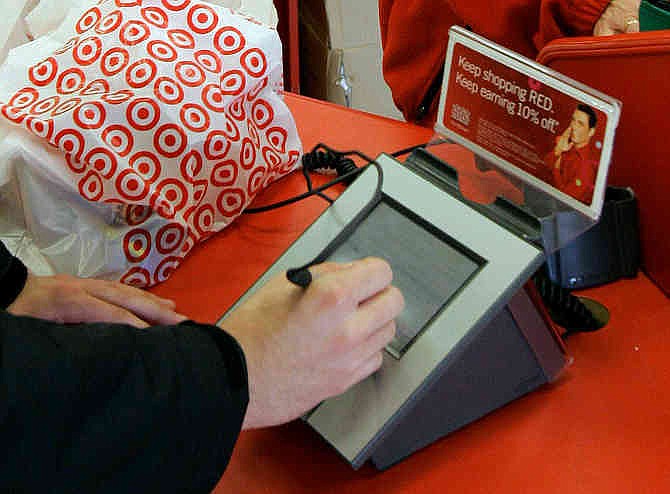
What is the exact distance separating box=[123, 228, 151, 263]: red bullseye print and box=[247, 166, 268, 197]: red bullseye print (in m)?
0.15

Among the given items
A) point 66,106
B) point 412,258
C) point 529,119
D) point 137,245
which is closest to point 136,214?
point 137,245

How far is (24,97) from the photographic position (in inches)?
33.1

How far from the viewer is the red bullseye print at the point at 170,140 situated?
850 millimetres

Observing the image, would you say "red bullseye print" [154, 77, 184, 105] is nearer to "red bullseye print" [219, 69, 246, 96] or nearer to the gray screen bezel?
"red bullseye print" [219, 69, 246, 96]

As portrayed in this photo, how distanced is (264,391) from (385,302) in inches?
4.9

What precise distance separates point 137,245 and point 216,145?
5.9 inches

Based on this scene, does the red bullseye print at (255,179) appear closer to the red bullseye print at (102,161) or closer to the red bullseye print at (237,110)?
the red bullseye print at (237,110)

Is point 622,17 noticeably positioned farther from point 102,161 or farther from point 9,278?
point 9,278

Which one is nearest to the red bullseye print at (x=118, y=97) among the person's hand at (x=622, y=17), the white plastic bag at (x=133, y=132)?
the white plastic bag at (x=133, y=132)

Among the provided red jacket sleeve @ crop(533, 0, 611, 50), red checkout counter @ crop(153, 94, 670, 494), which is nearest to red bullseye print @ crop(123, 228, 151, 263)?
red checkout counter @ crop(153, 94, 670, 494)

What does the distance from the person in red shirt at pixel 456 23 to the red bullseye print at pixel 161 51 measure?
46 cm

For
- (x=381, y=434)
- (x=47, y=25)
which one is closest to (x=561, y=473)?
(x=381, y=434)

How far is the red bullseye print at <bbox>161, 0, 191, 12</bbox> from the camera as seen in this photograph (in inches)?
36.3

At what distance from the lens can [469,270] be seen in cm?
65
